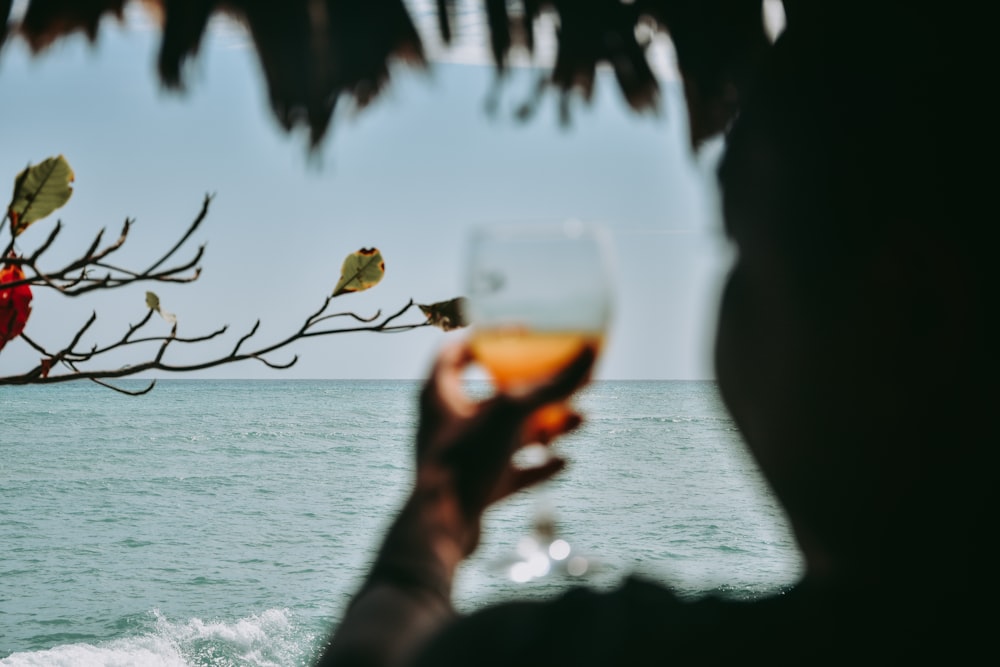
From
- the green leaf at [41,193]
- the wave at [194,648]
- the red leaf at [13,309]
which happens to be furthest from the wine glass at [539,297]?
the wave at [194,648]

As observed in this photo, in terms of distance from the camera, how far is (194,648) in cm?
1284

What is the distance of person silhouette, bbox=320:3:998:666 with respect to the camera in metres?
0.59

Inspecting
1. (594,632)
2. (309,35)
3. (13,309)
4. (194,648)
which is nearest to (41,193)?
(13,309)

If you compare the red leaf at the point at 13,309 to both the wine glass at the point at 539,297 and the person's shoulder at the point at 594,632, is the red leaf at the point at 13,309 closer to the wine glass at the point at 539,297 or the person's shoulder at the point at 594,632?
the wine glass at the point at 539,297

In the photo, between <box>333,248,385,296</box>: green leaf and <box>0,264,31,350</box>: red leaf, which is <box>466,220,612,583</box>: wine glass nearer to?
<box>333,248,385,296</box>: green leaf

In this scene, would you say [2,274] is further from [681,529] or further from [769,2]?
[681,529]

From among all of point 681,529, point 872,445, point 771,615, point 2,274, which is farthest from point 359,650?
point 681,529

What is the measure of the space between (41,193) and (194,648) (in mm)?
13492

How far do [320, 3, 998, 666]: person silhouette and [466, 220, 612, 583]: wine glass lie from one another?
21 centimetres

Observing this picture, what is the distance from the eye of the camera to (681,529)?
71.3 ft

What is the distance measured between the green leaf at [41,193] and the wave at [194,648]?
12.1 meters

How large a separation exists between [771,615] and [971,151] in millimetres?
377

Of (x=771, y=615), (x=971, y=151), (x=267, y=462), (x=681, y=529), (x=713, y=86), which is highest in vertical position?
A: (x=971, y=151)

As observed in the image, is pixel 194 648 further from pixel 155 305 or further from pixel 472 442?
pixel 472 442
